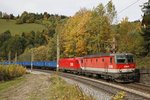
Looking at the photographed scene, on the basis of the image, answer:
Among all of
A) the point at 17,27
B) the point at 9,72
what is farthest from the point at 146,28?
the point at 17,27

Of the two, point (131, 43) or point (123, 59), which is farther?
point (131, 43)

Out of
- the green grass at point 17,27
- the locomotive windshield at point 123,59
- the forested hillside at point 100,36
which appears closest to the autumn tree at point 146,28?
the forested hillside at point 100,36

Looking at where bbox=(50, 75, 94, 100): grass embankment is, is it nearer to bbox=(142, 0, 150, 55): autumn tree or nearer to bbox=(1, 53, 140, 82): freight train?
bbox=(1, 53, 140, 82): freight train

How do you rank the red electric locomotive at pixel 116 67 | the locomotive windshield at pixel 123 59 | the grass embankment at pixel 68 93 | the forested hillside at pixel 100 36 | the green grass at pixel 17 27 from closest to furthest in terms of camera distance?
the grass embankment at pixel 68 93, the red electric locomotive at pixel 116 67, the locomotive windshield at pixel 123 59, the forested hillside at pixel 100 36, the green grass at pixel 17 27

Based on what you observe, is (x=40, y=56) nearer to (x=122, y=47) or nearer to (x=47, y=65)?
(x=47, y=65)

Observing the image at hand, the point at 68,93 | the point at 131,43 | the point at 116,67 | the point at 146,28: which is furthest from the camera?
the point at 131,43

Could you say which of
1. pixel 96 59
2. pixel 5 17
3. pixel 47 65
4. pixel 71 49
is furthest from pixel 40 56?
pixel 5 17

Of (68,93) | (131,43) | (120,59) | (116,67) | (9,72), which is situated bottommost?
(68,93)

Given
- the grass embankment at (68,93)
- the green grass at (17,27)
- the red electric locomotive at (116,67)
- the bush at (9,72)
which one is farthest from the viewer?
the green grass at (17,27)

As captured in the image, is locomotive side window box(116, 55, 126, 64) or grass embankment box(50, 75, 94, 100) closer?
grass embankment box(50, 75, 94, 100)

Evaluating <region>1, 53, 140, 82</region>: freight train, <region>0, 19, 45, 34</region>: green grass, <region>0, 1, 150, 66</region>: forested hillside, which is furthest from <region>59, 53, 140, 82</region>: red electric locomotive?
<region>0, 19, 45, 34</region>: green grass

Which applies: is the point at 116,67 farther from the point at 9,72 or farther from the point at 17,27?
the point at 17,27

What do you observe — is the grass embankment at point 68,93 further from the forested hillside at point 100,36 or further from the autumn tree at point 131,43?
the autumn tree at point 131,43

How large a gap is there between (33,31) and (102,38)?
3598 inches
